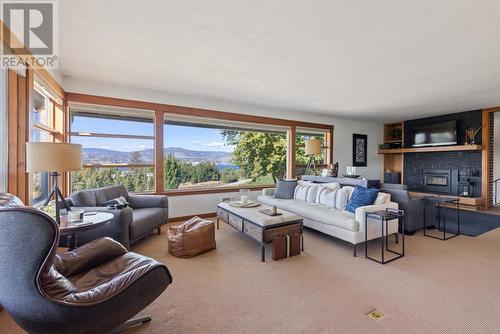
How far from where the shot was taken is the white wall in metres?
4.01

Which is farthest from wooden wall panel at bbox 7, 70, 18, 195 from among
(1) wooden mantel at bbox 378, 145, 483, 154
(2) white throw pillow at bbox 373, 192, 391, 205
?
(1) wooden mantel at bbox 378, 145, 483, 154

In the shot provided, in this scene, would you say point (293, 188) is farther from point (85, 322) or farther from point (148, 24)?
point (85, 322)

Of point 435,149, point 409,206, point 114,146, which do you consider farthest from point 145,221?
point 435,149

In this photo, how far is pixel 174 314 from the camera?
1.85 metres

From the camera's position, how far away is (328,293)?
212 centimetres

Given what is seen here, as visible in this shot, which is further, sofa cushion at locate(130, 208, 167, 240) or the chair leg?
sofa cushion at locate(130, 208, 167, 240)

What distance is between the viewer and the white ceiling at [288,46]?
6.72 ft

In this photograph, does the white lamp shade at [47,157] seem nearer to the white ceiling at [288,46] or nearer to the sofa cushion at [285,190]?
the white ceiling at [288,46]

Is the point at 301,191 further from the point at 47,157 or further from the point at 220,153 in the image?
the point at 47,157

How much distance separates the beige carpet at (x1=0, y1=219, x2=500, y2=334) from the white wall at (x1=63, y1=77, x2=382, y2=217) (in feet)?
5.69

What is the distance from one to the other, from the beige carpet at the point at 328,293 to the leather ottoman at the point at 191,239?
11cm

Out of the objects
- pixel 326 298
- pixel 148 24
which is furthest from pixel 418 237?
pixel 148 24

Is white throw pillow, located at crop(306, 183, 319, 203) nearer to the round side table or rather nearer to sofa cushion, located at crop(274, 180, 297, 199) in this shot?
sofa cushion, located at crop(274, 180, 297, 199)

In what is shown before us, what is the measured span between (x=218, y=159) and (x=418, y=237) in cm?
385
